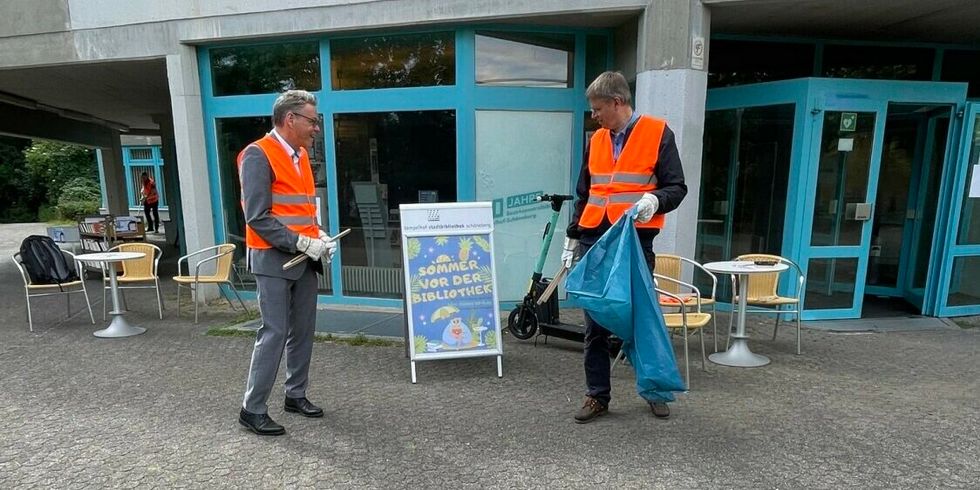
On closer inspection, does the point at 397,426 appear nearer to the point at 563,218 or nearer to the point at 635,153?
the point at 635,153

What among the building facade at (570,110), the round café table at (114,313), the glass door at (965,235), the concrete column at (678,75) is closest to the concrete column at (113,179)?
the building facade at (570,110)

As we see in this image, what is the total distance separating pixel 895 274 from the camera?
21.3 ft

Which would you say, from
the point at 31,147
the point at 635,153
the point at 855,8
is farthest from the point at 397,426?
the point at 31,147

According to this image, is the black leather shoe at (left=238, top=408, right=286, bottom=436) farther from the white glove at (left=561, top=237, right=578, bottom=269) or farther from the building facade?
the building facade

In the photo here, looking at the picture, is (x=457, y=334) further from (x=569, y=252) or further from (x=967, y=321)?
(x=967, y=321)

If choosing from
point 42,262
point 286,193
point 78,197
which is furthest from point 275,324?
point 78,197

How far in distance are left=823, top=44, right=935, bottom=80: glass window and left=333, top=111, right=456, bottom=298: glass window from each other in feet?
14.5

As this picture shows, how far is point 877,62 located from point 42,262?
9348 millimetres

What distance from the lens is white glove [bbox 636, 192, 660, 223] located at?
2852 millimetres

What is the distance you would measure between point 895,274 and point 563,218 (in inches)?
163

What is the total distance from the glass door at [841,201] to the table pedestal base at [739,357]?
1.70 m

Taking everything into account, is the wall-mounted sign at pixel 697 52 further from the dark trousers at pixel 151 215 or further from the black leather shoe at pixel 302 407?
the dark trousers at pixel 151 215

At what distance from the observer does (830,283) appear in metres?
5.58

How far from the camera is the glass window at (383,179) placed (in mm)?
5719
